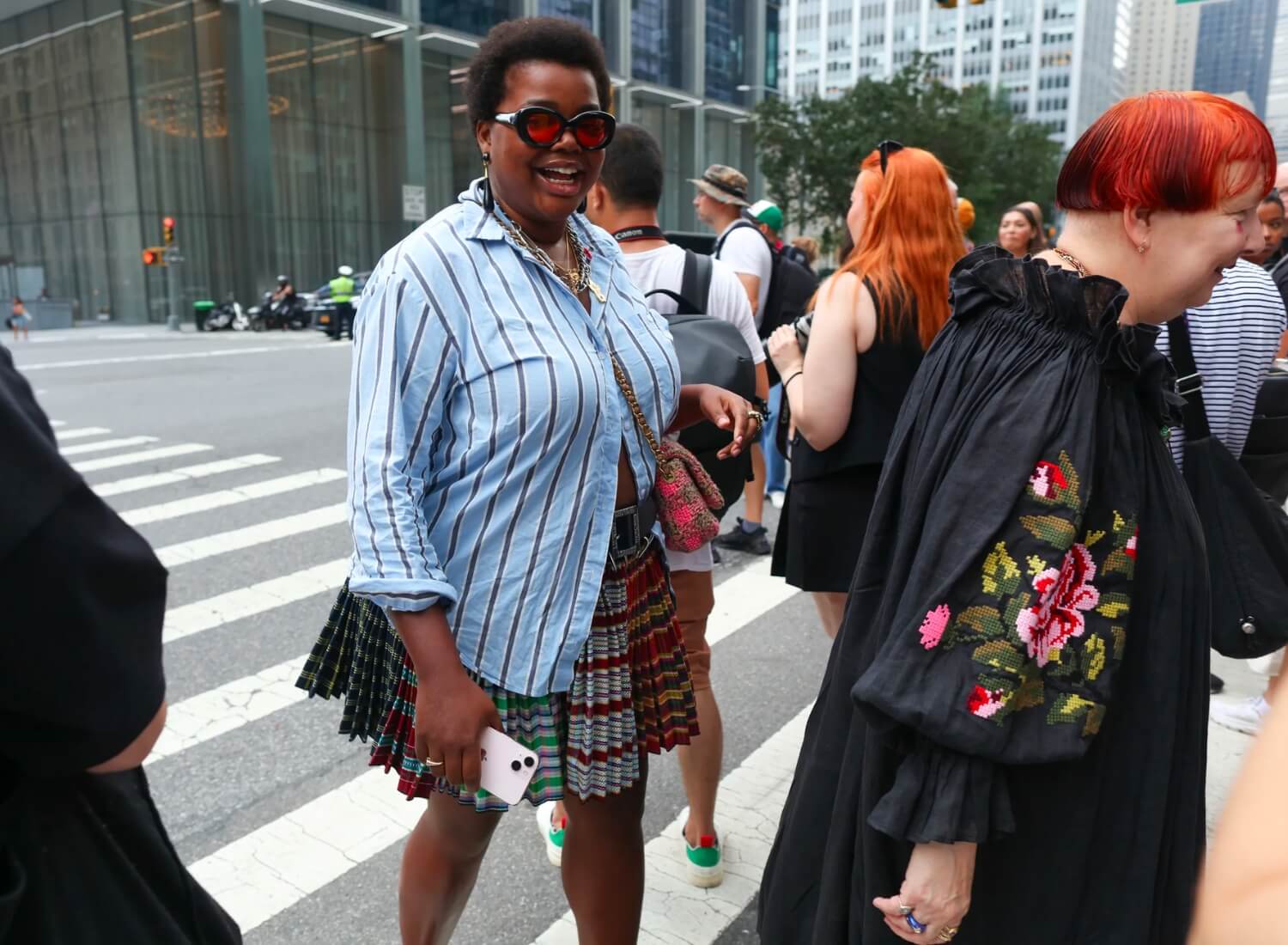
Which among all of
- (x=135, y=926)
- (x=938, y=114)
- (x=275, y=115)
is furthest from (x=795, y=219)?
(x=135, y=926)

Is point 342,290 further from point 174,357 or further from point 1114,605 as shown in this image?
point 1114,605

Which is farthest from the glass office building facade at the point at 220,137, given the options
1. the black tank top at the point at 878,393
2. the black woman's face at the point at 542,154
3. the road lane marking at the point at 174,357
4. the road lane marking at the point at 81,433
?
the black woman's face at the point at 542,154

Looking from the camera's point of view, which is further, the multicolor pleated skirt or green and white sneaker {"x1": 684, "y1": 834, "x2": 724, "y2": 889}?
green and white sneaker {"x1": 684, "y1": 834, "x2": 724, "y2": 889}

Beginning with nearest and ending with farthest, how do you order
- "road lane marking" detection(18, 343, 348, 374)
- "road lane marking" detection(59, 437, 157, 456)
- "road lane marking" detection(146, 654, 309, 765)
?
"road lane marking" detection(146, 654, 309, 765), "road lane marking" detection(59, 437, 157, 456), "road lane marking" detection(18, 343, 348, 374)

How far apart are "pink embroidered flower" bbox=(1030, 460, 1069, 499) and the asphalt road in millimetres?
1829

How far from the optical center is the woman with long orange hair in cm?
291

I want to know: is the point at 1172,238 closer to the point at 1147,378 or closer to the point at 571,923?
the point at 1147,378

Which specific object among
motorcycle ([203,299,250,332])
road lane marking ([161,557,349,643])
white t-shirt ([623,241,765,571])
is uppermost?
white t-shirt ([623,241,765,571])

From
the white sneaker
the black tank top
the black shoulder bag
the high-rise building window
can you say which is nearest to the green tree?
the high-rise building window

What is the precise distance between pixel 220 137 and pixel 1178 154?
36.6m

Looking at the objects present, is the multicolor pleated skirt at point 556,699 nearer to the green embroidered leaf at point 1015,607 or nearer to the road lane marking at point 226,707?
the green embroidered leaf at point 1015,607

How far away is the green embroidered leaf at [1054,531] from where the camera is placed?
144 cm

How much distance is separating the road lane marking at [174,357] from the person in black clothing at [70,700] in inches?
653

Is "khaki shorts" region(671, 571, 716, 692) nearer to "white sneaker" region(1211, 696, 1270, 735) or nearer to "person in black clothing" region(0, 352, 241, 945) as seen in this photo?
"person in black clothing" region(0, 352, 241, 945)
